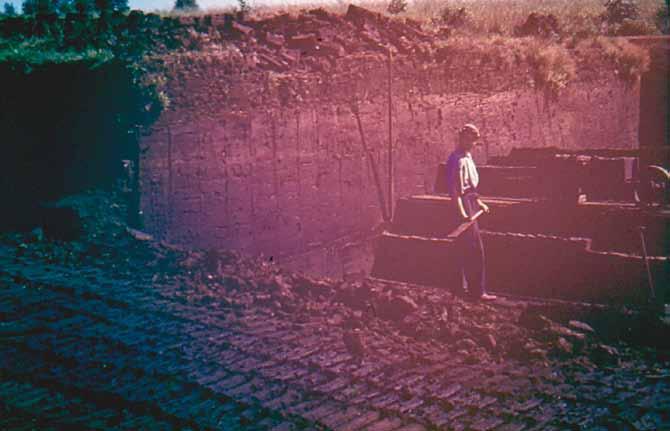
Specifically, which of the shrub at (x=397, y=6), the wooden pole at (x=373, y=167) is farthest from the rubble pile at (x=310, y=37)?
the shrub at (x=397, y=6)

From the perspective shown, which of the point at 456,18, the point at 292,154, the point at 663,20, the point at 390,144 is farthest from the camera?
the point at 663,20

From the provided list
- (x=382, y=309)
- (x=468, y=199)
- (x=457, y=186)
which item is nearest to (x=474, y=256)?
(x=468, y=199)

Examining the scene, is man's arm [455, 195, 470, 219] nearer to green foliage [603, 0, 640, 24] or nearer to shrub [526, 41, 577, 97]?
shrub [526, 41, 577, 97]

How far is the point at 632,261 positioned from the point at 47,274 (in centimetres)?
587

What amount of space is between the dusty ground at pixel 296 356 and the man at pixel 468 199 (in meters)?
0.40

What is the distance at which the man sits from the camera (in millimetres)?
6811

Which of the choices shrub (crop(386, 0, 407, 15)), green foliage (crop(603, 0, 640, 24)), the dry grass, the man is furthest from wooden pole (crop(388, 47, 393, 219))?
green foliage (crop(603, 0, 640, 24))

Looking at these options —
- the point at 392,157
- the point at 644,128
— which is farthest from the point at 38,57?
the point at 644,128

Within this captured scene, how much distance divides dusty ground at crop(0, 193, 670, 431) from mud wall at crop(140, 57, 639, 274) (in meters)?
1.45

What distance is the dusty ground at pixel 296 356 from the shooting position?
13.0 ft

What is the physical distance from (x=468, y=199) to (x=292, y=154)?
10.2ft

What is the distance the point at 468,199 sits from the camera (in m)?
7.01

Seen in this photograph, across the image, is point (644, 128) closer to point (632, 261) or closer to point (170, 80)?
point (632, 261)

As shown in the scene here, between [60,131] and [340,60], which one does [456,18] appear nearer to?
[340,60]
